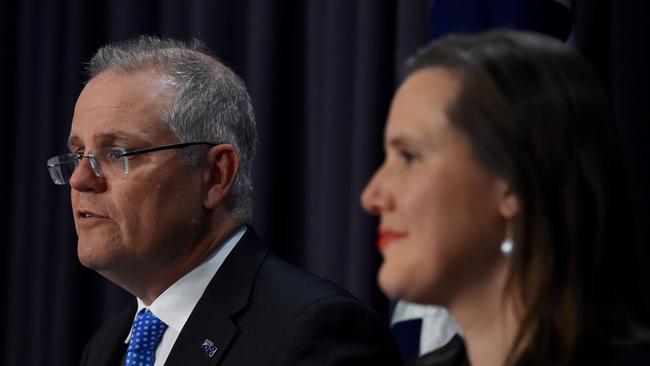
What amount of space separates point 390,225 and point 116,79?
1028mm

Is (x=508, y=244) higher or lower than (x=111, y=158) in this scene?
higher

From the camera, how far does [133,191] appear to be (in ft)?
7.01

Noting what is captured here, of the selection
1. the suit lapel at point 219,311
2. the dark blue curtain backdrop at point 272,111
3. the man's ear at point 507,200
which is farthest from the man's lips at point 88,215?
the man's ear at point 507,200

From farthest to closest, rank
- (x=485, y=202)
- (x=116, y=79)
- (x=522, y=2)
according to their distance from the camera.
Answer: (x=116, y=79) < (x=522, y=2) < (x=485, y=202)

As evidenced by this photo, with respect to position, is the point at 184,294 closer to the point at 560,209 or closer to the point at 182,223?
the point at 182,223

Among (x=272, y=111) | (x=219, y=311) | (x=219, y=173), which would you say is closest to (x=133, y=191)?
(x=219, y=173)

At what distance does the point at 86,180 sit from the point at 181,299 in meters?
0.30

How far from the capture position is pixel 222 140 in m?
2.25

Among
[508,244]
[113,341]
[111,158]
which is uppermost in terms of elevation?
[508,244]

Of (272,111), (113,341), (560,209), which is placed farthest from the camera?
(272,111)

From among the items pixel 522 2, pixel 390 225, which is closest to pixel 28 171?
Result: pixel 522 2

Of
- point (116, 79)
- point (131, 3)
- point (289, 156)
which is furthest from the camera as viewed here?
Result: point (131, 3)

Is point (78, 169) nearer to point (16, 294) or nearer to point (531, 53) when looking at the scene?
point (531, 53)

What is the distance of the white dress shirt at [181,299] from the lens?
7.00 feet
